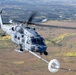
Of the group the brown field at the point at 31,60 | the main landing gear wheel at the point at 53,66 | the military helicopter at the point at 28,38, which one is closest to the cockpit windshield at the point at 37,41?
the military helicopter at the point at 28,38

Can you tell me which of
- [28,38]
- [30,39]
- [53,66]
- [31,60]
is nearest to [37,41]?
[30,39]

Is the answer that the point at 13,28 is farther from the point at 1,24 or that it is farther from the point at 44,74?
the point at 44,74

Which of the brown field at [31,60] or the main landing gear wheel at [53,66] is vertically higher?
the main landing gear wheel at [53,66]

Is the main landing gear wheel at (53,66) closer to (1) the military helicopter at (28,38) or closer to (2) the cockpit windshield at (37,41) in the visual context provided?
(1) the military helicopter at (28,38)

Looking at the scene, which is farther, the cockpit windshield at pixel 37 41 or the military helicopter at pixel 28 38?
the cockpit windshield at pixel 37 41

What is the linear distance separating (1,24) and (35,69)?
1440 cm

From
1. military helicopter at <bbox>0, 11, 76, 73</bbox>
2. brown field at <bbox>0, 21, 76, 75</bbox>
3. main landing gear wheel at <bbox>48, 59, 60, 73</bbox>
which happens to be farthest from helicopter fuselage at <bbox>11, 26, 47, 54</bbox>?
brown field at <bbox>0, 21, 76, 75</bbox>

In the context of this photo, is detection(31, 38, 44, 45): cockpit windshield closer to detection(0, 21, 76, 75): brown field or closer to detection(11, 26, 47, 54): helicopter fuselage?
detection(11, 26, 47, 54): helicopter fuselage

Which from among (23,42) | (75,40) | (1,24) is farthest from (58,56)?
(23,42)

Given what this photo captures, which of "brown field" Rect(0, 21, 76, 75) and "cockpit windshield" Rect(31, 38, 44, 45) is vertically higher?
"cockpit windshield" Rect(31, 38, 44, 45)

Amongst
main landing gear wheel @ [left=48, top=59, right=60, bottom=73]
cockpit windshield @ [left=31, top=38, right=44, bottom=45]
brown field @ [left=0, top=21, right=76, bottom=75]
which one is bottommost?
brown field @ [left=0, top=21, right=76, bottom=75]

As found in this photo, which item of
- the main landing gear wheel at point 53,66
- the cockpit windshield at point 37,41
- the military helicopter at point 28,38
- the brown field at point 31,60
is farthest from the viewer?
the brown field at point 31,60

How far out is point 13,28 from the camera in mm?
25234

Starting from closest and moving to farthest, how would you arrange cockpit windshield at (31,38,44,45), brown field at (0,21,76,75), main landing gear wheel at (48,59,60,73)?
main landing gear wheel at (48,59,60,73) → cockpit windshield at (31,38,44,45) → brown field at (0,21,76,75)
